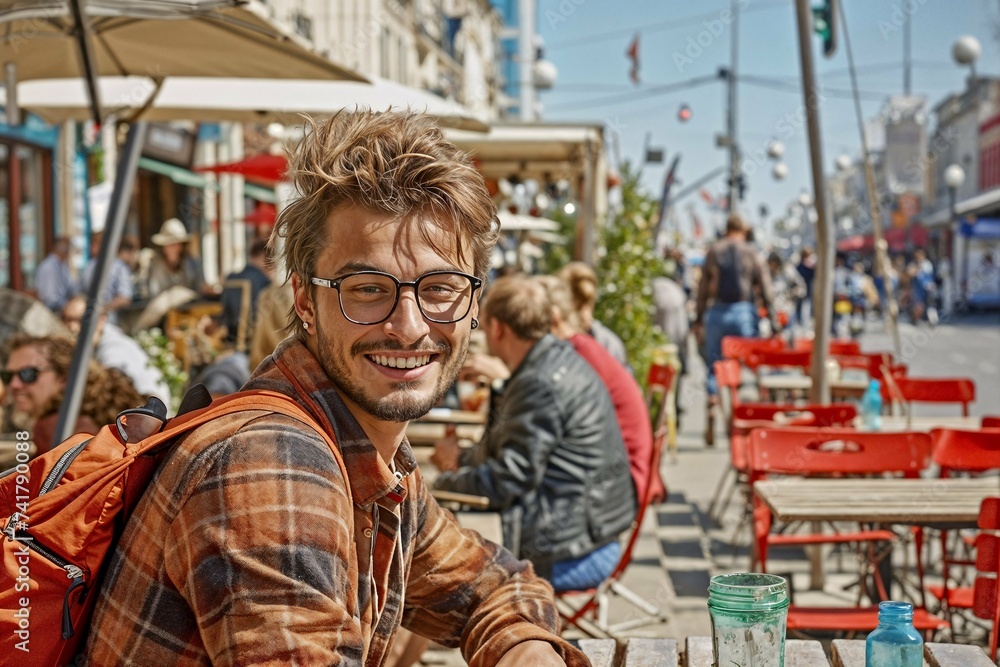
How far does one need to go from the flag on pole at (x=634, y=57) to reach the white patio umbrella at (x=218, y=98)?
2375cm

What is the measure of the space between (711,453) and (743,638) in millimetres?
9136

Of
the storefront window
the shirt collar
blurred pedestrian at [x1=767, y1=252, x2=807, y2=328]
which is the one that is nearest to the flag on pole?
blurred pedestrian at [x1=767, y1=252, x2=807, y2=328]

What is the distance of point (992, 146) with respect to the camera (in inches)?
2689

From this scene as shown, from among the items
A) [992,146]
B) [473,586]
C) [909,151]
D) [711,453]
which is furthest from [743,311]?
[909,151]

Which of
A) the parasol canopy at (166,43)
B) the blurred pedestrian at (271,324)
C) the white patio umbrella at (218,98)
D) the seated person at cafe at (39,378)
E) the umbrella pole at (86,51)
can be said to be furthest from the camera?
the blurred pedestrian at (271,324)

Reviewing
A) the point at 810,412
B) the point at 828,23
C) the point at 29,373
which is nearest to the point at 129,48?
the point at 29,373

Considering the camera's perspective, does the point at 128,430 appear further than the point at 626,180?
No

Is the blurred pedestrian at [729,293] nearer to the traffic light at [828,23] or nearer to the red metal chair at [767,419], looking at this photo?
the traffic light at [828,23]

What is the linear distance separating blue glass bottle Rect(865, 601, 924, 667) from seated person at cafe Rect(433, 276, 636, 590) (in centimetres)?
236

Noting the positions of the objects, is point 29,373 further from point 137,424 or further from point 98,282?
point 137,424

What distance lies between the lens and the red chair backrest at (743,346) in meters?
9.68

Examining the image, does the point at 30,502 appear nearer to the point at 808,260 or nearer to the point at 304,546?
the point at 304,546

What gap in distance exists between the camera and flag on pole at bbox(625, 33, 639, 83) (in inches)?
1152

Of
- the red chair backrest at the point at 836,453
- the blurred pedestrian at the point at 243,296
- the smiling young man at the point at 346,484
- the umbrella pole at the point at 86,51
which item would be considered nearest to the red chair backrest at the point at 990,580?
the smiling young man at the point at 346,484
